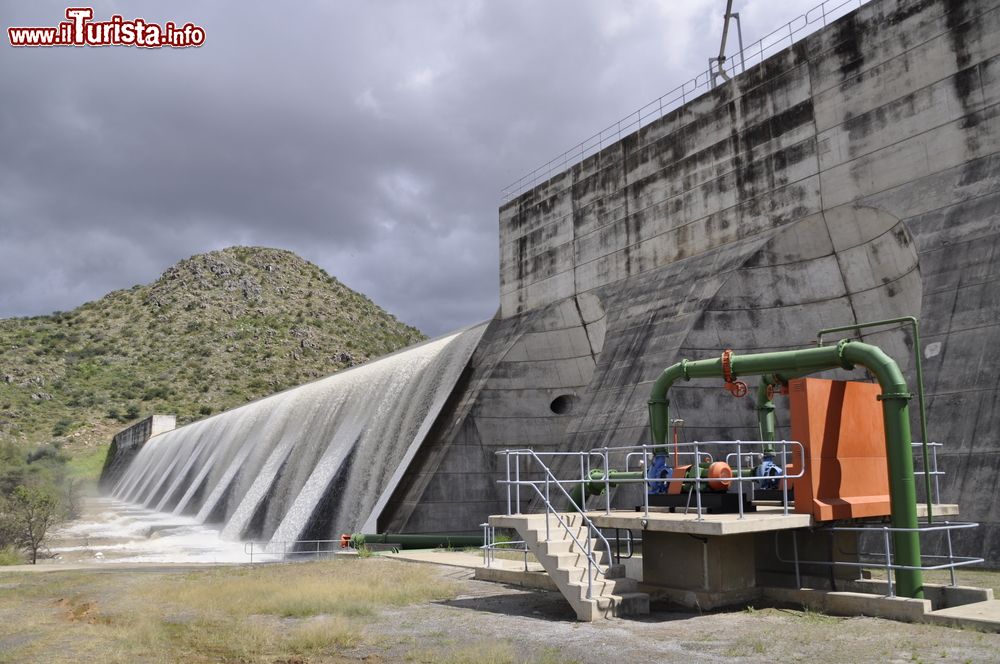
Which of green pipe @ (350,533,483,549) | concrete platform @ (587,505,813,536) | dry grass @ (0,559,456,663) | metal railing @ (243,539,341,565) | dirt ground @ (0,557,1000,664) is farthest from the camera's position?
metal railing @ (243,539,341,565)

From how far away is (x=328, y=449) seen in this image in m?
26.7

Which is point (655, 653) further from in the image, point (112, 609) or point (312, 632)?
point (112, 609)

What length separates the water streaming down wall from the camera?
77.4ft

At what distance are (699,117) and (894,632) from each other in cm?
1441

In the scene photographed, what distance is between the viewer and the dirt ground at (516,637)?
24.2 feet

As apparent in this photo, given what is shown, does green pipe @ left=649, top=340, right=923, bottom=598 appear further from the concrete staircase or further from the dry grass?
the dry grass

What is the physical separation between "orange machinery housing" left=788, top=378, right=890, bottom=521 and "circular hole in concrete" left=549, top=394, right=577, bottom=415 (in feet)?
47.7

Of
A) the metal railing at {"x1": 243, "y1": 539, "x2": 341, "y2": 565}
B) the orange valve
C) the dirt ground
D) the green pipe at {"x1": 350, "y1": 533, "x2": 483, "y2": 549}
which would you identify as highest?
the orange valve

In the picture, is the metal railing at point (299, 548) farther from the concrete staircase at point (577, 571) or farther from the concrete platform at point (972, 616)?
the concrete platform at point (972, 616)

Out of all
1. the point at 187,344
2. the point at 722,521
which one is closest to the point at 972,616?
the point at 722,521

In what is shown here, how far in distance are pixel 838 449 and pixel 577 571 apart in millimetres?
3539

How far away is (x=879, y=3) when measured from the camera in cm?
1566

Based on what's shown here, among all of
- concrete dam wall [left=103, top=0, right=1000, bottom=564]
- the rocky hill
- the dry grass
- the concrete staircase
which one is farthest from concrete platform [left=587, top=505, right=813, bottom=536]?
the rocky hill

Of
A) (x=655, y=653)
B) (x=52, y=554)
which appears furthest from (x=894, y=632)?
(x=52, y=554)
